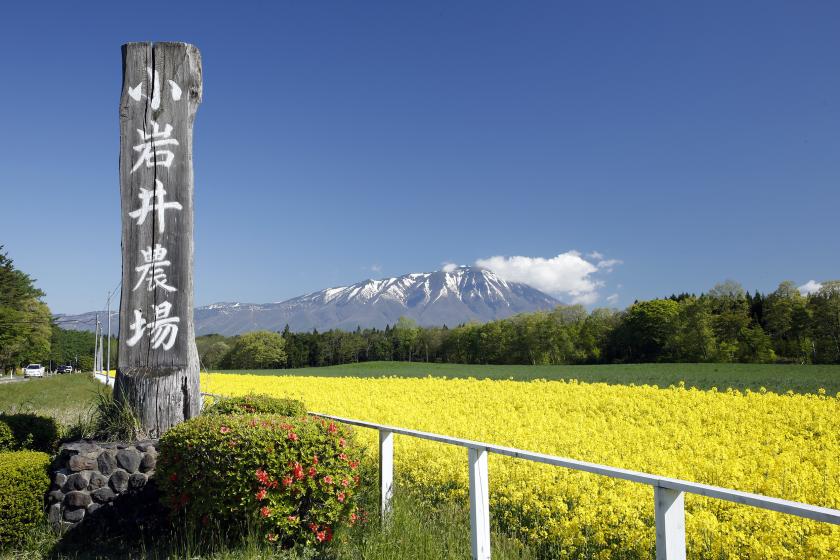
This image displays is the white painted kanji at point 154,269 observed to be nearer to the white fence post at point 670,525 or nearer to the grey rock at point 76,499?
the grey rock at point 76,499

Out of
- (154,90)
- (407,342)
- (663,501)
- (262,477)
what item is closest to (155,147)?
(154,90)

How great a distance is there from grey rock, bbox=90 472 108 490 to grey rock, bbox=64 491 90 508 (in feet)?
0.39

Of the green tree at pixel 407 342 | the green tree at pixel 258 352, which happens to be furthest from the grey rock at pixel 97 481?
the green tree at pixel 407 342

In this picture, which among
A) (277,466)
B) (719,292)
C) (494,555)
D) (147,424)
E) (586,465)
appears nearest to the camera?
(586,465)

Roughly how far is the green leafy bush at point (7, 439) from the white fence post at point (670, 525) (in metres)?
8.16

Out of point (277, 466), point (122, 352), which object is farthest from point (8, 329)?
point (277, 466)

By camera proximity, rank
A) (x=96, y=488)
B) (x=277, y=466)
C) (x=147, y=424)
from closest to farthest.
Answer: (x=277, y=466), (x=96, y=488), (x=147, y=424)

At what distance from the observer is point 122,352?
7.44 m

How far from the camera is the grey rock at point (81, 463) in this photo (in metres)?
6.18

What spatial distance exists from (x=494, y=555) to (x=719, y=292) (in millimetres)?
71296

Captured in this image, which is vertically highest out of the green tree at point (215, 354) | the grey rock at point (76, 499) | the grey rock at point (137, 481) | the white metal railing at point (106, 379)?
the grey rock at point (137, 481)

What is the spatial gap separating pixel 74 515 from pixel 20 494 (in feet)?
1.82

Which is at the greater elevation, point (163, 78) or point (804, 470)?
point (163, 78)

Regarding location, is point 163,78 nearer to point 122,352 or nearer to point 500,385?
point 122,352
